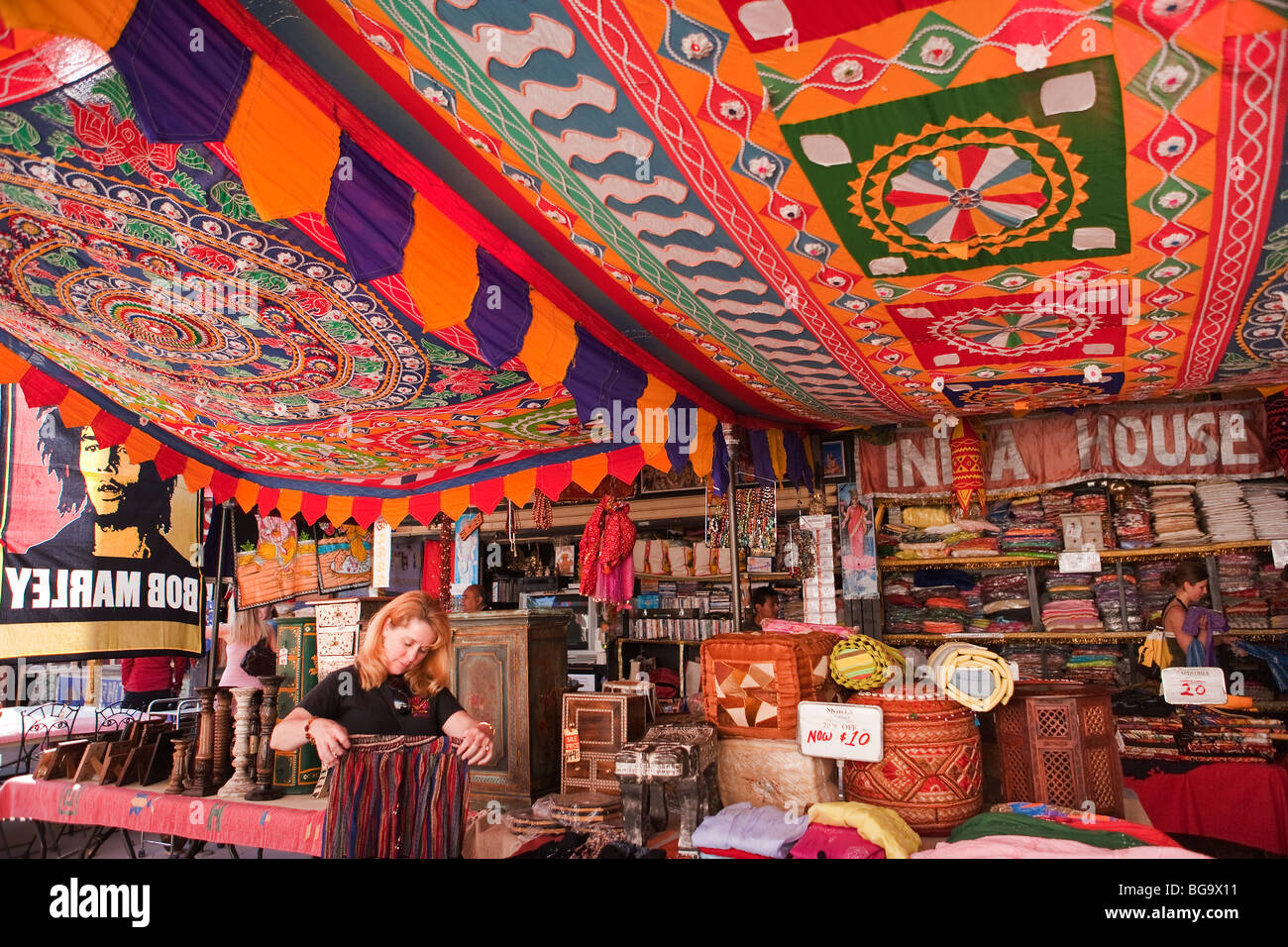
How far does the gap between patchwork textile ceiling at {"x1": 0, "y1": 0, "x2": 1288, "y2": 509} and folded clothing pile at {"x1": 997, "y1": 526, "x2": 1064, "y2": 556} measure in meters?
1.84

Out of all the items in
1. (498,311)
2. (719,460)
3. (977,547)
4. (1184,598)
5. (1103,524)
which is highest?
(498,311)

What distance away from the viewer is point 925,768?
2.67 metres

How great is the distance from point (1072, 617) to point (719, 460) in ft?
9.73

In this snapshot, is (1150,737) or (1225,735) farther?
(1150,737)

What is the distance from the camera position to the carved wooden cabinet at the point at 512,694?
351cm

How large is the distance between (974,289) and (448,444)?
3.50 m

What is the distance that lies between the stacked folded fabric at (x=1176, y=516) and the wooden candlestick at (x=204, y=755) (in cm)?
598

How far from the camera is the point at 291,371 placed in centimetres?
390

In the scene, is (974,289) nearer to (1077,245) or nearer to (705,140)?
(1077,245)

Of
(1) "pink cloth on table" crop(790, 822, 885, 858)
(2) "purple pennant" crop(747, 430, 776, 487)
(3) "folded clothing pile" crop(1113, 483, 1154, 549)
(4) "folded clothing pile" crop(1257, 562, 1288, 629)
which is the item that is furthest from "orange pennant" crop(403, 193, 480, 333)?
(4) "folded clothing pile" crop(1257, 562, 1288, 629)

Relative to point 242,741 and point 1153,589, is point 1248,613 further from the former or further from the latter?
point 242,741

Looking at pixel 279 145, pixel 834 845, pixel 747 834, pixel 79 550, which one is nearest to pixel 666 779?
pixel 747 834

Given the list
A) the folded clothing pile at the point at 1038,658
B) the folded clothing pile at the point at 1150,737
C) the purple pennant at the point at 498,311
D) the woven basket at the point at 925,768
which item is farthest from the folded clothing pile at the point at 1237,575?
the purple pennant at the point at 498,311

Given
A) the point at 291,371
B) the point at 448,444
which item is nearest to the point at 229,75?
the point at 291,371
